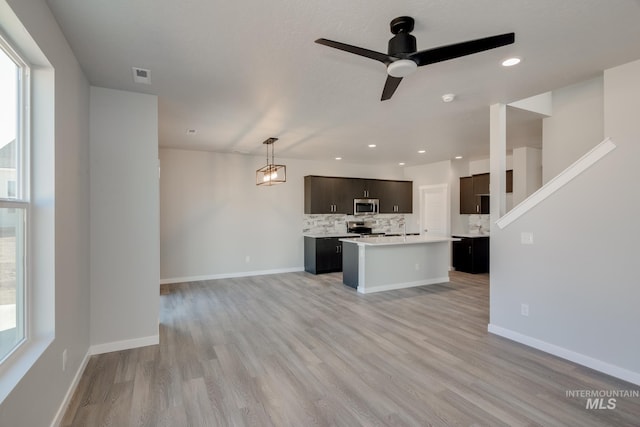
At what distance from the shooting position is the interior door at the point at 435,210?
26.3 feet

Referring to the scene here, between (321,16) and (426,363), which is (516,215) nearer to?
(426,363)

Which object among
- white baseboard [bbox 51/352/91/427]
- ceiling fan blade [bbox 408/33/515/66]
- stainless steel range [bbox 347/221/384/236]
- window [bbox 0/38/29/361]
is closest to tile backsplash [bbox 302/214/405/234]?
stainless steel range [bbox 347/221/384/236]

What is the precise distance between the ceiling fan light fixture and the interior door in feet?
21.0

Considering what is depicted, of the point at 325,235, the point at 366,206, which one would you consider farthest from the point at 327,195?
the point at 366,206

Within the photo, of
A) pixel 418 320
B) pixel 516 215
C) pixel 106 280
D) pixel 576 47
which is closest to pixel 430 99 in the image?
pixel 576 47

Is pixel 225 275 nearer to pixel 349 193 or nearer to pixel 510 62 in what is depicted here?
pixel 349 193

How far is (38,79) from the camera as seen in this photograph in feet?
6.60

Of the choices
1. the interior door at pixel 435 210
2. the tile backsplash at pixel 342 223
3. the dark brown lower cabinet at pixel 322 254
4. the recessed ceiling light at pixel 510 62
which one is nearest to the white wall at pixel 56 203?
the recessed ceiling light at pixel 510 62

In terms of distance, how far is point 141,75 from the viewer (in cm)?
289

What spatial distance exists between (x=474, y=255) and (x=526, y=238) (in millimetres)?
4061

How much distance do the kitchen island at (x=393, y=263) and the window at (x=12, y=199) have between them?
4.43m

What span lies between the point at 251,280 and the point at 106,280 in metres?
3.47

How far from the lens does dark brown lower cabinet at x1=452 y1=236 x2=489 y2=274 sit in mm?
7219

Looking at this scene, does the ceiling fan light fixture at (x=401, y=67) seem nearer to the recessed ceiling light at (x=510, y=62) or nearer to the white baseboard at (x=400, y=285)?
the recessed ceiling light at (x=510, y=62)
